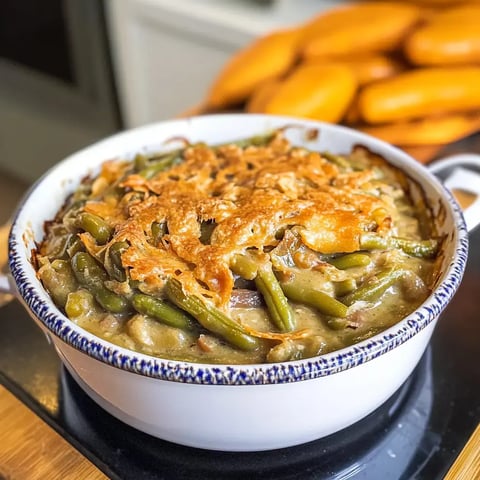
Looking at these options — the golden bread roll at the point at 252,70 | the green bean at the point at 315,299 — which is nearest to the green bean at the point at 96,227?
the green bean at the point at 315,299

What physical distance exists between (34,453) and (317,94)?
29.5 inches

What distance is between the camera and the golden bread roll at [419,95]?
4.03ft

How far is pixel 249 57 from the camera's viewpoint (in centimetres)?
137

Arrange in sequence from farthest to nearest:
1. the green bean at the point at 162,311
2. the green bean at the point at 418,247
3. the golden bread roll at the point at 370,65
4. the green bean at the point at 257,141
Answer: the golden bread roll at the point at 370,65, the green bean at the point at 257,141, the green bean at the point at 418,247, the green bean at the point at 162,311

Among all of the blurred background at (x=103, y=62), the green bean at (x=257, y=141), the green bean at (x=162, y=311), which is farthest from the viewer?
the blurred background at (x=103, y=62)

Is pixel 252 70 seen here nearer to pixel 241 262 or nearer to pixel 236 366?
pixel 241 262

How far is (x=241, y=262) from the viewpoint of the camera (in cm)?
73

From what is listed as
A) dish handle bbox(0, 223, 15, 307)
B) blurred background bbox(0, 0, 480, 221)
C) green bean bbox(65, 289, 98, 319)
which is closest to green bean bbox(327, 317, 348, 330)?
green bean bbox(65, 289, 98, 319)

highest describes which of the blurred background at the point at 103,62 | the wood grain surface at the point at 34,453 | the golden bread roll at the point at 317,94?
the golden bread roll at the point at 317,94

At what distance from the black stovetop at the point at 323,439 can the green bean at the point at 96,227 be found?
0.59ft

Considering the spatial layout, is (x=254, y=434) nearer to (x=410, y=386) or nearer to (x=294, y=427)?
(x=294, y=427)

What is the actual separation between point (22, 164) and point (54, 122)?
38cm

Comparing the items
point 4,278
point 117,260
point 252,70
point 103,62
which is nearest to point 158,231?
point 117,260

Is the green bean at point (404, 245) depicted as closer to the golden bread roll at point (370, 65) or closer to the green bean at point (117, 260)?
the green bean at point (117, 260)
